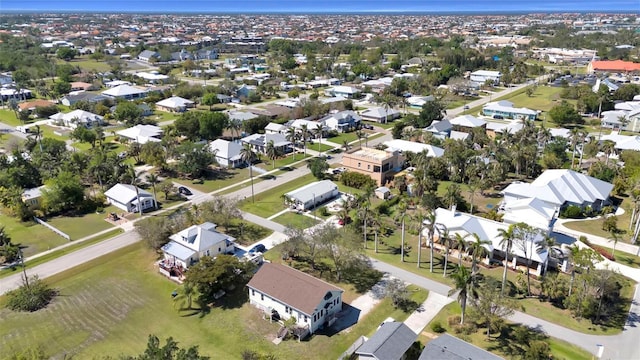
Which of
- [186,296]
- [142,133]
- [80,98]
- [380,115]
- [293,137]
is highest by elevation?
[80,98]

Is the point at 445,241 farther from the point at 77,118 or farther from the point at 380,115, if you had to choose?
the point at 77,118

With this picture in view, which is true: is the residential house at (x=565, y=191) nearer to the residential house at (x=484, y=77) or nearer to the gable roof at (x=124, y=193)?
the gable roof at (x=124, y=193)

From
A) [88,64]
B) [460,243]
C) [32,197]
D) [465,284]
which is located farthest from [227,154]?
[88,64]

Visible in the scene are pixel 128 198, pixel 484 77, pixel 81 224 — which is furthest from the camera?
pixel 484 77

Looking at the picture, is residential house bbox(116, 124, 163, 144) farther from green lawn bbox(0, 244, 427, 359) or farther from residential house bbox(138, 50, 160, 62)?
residential house bbox(138, 50, 160, 62)

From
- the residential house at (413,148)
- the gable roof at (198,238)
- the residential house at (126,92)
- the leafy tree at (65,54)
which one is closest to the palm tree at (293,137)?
the residential house at (413,148)

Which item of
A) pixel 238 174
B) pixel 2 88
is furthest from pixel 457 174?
pixel 2 88
